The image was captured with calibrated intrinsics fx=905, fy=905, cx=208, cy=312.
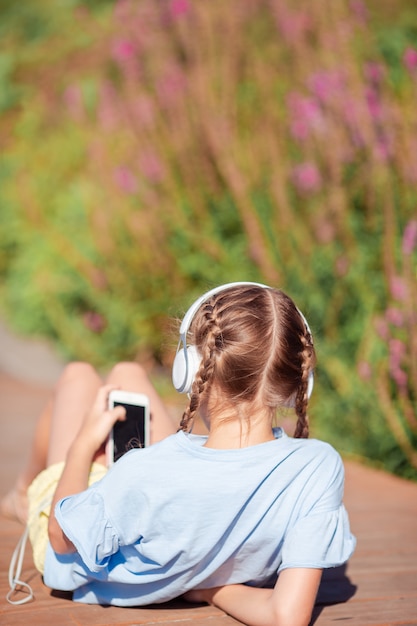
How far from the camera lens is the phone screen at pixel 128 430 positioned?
8.24 feet

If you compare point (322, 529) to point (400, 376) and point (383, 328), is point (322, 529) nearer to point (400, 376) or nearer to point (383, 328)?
point (400, 376)

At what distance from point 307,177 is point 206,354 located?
310 cm

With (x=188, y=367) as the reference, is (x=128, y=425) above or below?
below

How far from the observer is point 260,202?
586 cm

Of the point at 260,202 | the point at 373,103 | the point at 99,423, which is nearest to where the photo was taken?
the point at 99,423

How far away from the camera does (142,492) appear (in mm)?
2123

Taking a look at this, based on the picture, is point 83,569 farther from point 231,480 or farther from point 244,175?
point 244,175

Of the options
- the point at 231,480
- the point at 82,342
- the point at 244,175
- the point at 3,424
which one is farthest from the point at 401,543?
the point at 82,342

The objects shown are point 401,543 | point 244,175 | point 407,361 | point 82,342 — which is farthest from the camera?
point 82,342

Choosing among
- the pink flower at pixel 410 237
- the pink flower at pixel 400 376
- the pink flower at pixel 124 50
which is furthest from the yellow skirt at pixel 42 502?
the pink flower at pixel 124 50

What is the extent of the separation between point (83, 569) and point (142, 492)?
0.34 metres

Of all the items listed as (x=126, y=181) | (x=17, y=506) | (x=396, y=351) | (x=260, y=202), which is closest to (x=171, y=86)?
(x=126, y=181)

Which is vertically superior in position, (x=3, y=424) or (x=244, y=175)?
(x=244, y=175)

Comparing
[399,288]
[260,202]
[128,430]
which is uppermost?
[260,202]
